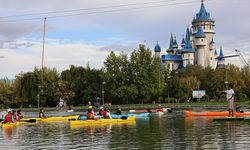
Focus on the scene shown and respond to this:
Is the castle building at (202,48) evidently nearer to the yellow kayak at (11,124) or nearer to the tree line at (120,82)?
the tree line at (120,82)

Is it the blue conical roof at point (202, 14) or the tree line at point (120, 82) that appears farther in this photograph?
the blue conical roof at point (202, 14)

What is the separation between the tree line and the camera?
Answer: 7675 centimetres

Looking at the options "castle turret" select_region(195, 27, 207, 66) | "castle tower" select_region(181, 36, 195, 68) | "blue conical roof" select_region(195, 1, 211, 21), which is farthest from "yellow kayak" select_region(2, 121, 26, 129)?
"blue conical roof" select_region(195, 1, 211, 21)

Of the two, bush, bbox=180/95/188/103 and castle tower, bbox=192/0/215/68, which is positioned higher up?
castle tower, bbox=192/0/215/68

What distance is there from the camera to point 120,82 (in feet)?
263

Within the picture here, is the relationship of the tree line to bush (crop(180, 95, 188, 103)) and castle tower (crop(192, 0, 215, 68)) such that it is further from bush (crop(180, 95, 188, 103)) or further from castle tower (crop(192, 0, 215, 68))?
castle tower (crop(192, 0, 215, 68))

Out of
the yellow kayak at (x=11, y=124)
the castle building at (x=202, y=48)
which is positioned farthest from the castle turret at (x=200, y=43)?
the yellow kayak at (x=11, y=124)

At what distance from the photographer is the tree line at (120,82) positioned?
76.8 m

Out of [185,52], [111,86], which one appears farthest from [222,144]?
[185,52]

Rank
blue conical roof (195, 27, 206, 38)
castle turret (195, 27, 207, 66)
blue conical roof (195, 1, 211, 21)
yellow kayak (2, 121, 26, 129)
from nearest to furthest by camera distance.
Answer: yellow kayak (2, 121, 26, 129) → blue conical roof (195, 27, 206, 38) → castle turret (195, 27, 207, 66) → blue conical roof (195, 1, 211, 21)

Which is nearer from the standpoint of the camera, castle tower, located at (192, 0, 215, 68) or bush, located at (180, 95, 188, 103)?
bush, located at (180, 95, 188, 103)

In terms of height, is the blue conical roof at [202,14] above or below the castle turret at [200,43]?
above

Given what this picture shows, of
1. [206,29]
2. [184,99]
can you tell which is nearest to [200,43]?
[206,29]

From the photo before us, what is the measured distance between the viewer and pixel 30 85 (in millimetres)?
78125
